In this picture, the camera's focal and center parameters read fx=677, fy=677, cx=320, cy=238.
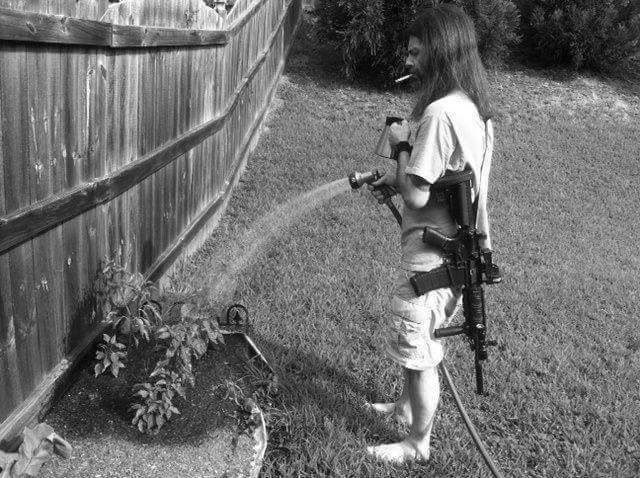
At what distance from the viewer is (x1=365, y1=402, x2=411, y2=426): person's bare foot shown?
3451 millimetres

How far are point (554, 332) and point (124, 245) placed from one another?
2.91 meters

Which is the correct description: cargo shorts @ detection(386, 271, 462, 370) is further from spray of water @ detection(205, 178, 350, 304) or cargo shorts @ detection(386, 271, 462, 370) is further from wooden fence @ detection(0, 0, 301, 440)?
wooden fence @ detection(0, 0, 301, 440)

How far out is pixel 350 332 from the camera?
4344 millimetres

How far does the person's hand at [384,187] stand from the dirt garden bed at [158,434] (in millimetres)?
1072

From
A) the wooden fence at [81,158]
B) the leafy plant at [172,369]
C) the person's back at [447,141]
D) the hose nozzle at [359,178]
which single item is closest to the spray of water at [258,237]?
the wooden fence at [81,158]

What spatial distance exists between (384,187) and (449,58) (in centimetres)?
61

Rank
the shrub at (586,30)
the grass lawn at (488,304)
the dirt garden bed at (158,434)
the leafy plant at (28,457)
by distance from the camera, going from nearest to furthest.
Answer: the leafy plant at (28,457) < the dirt garden bed at (158,434) < the grass lawn at (488,304) < the shrub at (586,30)

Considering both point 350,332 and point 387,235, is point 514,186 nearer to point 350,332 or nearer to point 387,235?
point 387,235

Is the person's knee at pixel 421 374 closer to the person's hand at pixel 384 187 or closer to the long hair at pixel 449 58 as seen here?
the person's hand at pixel 384 187

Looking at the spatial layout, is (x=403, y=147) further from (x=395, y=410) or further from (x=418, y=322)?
(x=395, y=410)

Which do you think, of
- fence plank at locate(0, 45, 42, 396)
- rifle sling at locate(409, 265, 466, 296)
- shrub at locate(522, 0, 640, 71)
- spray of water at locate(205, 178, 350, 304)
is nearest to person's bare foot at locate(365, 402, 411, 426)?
rifle sling at locate(409, 265, 466, 296)

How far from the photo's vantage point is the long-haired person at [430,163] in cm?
266

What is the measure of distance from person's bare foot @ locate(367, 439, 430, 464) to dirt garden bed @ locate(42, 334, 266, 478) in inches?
23.5

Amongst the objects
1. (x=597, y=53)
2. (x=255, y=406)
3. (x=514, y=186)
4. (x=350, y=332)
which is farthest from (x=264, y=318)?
(x=597, y=53)
